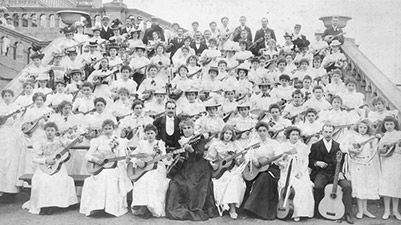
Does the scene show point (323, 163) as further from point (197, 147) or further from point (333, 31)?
point (333, 31)

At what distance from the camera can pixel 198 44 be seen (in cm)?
1342

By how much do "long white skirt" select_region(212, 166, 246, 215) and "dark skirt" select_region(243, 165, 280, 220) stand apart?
0.48ft

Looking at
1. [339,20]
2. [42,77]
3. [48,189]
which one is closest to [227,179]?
[48,189]

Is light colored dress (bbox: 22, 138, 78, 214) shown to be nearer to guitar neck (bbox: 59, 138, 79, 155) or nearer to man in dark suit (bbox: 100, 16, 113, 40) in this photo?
guitar neck (bbox: 59, 138, 79, 155)

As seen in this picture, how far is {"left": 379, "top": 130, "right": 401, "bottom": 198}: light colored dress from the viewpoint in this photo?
6.99 m

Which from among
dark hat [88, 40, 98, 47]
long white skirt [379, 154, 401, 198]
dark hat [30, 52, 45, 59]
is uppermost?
dark hat [88, 40, 98, 47]

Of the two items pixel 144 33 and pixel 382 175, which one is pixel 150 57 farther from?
pixel 382 175

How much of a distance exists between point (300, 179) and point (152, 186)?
2.06m

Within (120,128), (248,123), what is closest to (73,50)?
(120,128)

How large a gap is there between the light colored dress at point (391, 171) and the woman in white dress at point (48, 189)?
436 centimetres

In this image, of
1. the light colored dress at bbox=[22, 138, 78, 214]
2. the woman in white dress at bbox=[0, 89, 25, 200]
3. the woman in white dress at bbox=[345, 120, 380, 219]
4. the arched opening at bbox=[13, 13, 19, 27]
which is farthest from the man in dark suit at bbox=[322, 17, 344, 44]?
the arched opening at bbox=[13, 13, 19, 27]

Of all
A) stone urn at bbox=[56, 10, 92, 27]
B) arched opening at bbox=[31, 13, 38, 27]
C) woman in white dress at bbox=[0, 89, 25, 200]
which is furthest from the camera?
arched opening at bbox=[31, 13, 38, 27]

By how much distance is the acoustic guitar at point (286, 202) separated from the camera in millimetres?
6730

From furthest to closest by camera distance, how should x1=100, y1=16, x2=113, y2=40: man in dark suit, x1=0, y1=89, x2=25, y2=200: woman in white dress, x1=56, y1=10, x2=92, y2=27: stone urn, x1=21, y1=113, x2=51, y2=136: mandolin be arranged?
x1=56, y1=10, x2=92, y2=27: stone urn
x1=100, y1=16, x2=113, y2=40: man in dark suit
x1=21, y1=113, x2=51, y2=136: mandolin
x1=0, y1=89, x2=25, y2=200: woman in white dress
